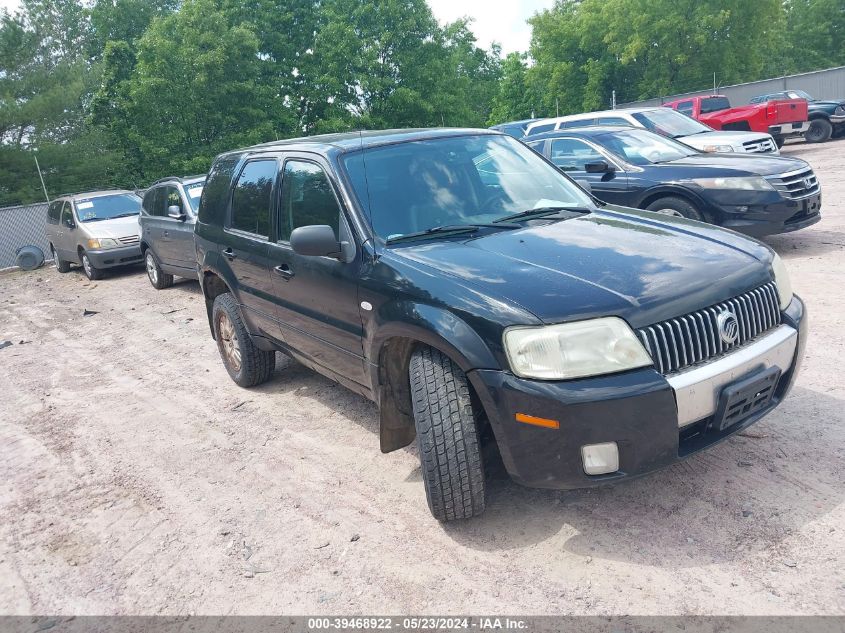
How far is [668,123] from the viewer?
12.4 metres

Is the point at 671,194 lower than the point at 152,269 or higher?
higher

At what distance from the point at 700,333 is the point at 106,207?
557 inches

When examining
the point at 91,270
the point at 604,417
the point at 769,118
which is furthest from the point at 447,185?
the point at 769,118

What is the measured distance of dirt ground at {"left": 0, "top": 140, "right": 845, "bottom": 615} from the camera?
2.95 metres

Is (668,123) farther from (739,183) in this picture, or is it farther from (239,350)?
(239,350)

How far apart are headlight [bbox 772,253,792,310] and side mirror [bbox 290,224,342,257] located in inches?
92.4

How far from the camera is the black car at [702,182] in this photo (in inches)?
305

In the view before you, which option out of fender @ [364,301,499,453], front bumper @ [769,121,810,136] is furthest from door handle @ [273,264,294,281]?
front bumper @ [769,121,810,136]

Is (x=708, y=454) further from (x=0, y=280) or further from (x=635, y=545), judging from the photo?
(x=0, y=280)

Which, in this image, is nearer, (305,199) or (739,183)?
(305,199)

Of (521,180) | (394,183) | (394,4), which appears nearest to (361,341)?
(394,183)

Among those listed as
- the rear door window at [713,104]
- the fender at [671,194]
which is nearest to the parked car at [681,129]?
the fender at [671,194]

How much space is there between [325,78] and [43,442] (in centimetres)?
3055

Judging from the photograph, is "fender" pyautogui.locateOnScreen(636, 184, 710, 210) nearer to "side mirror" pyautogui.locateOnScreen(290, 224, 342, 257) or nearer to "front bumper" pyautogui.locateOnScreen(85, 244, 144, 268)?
"side mirror" pyautogui.locateOnScreen(290, 224, 342, 257)
